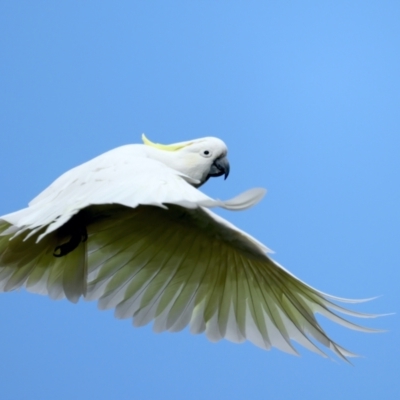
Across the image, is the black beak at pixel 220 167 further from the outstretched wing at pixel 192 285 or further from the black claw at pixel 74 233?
the black claw at pixel 74 233

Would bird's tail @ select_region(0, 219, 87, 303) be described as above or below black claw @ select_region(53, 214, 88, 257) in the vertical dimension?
below

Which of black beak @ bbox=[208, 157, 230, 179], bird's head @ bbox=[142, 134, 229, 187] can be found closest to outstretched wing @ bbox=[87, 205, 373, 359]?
bird's head @ bbox=[142, 134, 229, 187]

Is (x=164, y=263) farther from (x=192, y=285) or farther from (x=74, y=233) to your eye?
(x=74, y=233)

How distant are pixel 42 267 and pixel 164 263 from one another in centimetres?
42

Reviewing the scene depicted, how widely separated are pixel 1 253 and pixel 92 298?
36 centimetres

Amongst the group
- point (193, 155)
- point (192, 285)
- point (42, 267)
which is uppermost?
point (193, 155)

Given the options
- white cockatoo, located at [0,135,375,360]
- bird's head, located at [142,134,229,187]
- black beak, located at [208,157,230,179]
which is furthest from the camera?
black beak, located at [208,157,230,179]

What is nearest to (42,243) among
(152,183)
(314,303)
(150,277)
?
(150,277)

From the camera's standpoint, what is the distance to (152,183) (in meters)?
2.73

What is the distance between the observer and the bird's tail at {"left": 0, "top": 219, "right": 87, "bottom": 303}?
10.7ft

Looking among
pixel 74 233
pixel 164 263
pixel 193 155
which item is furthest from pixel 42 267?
pixel 193 155

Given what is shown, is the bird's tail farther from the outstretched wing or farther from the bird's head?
the bird's head

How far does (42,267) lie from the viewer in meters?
3.45

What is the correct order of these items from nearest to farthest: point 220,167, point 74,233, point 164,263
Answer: point 74,233, point 164,263, point 220,167
